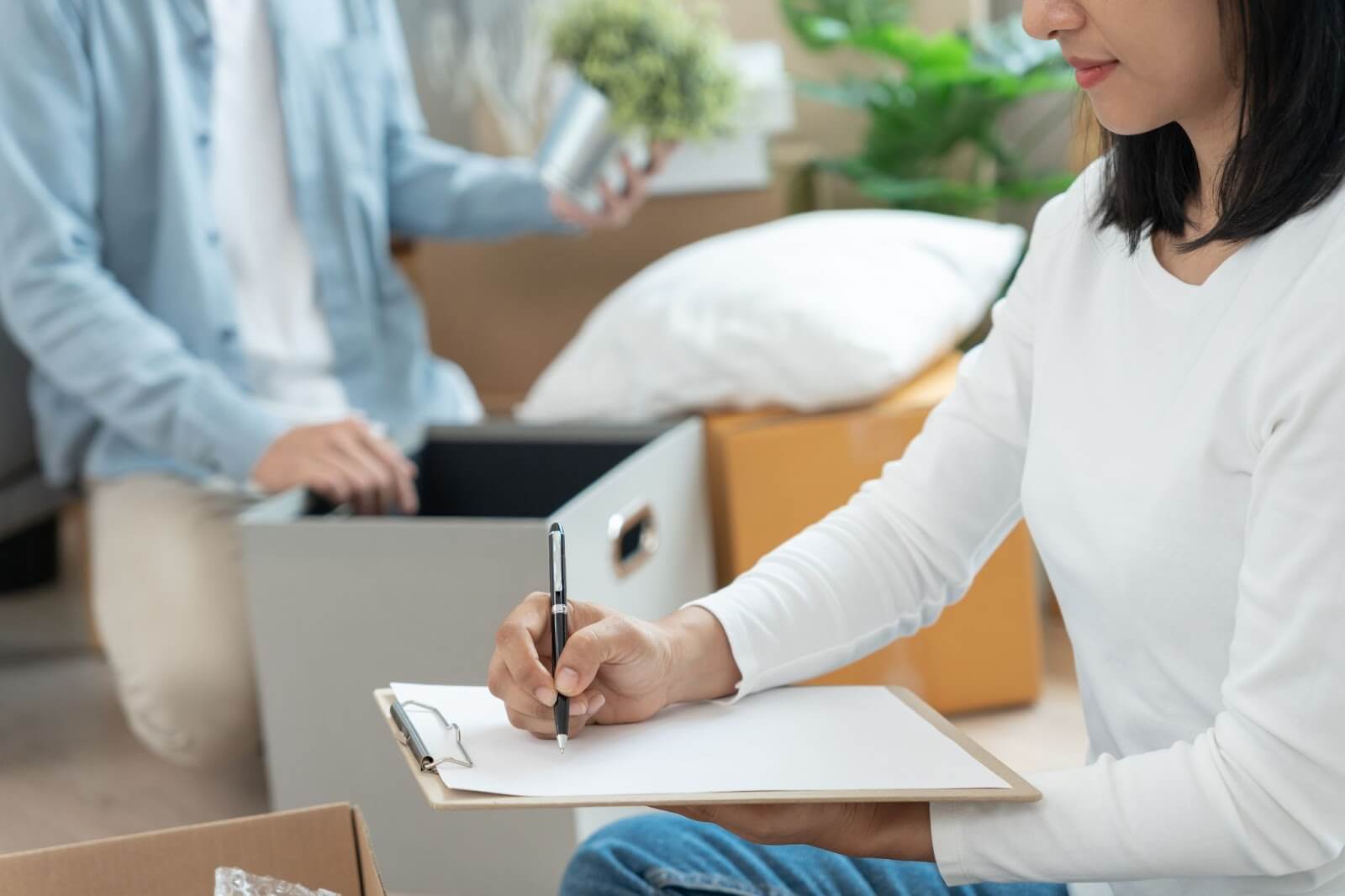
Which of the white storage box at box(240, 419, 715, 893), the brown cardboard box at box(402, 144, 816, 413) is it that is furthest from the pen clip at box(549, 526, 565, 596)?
the brown cardboard box at box(402, 144, 816, 413)

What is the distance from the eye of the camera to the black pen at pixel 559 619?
2.38ft

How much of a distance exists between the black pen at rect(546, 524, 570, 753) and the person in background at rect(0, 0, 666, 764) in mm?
742

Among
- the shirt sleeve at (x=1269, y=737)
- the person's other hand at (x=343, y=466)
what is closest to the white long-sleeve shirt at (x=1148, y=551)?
the shirt sleeve at (x=1269, y=737)

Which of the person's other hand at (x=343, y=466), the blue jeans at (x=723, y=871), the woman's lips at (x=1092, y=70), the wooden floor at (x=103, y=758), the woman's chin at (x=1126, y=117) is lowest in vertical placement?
the wooden floor at (x=103, y=758)

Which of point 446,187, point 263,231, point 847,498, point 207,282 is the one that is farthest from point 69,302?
point 847,498

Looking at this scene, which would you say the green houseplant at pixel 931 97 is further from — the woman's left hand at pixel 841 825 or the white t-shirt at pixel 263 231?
the woman's left hand at pixel 841 825

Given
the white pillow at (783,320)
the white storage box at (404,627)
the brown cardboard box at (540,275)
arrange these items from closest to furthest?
1. the white storage box at (404,627)
2. the white pillow at (783,320)
3. the brown cardboard box at (540,275)

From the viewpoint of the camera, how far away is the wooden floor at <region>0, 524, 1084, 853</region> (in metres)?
1.64

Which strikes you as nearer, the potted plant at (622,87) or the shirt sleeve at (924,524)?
the shirt sleeve at (924,524)

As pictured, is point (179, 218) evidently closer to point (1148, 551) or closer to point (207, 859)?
point (207, 859)

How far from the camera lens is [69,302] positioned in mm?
1549

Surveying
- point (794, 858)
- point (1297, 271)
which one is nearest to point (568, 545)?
point (794, 858)

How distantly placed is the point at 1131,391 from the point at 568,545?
24.2 inches

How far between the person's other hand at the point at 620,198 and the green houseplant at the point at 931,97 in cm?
46
